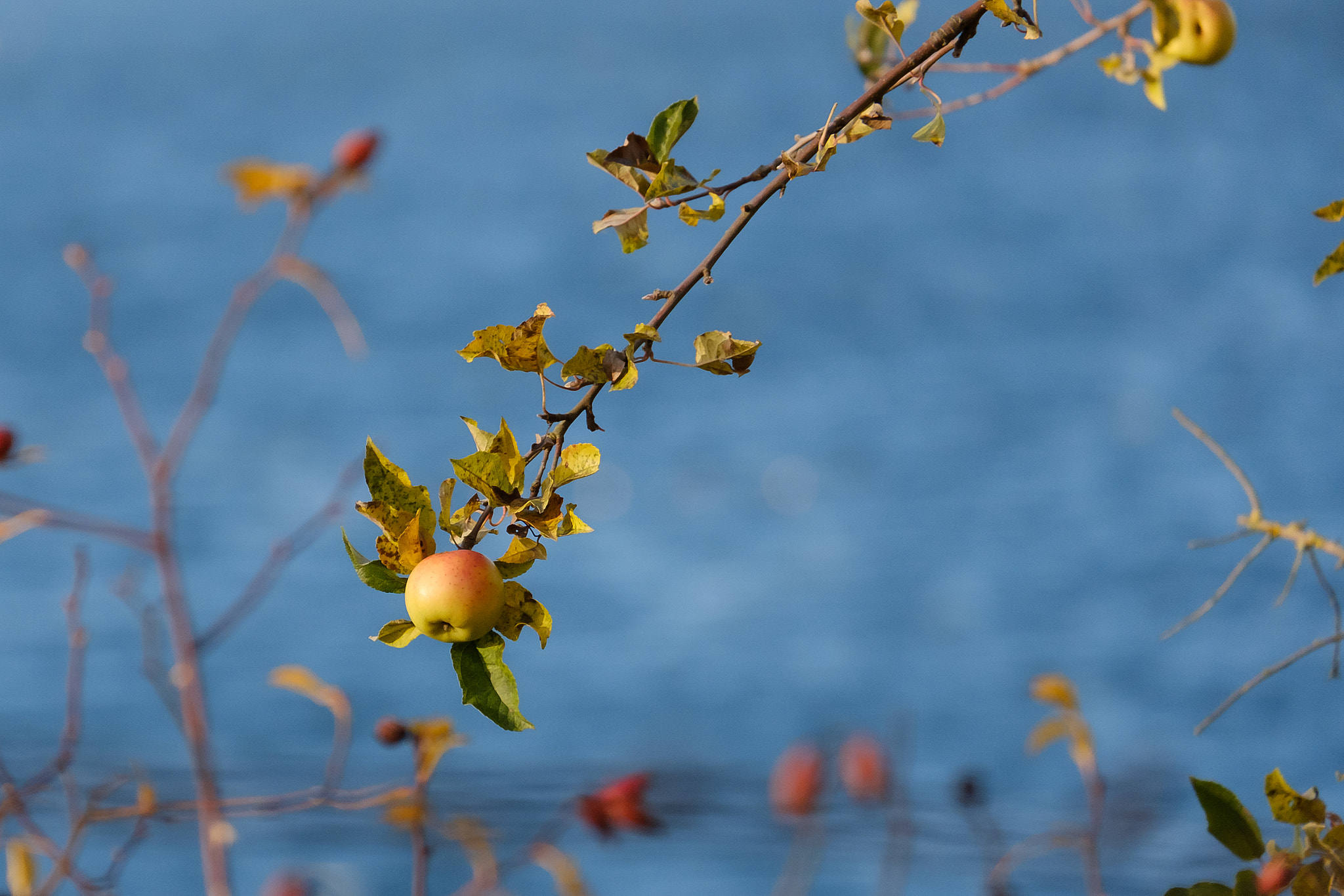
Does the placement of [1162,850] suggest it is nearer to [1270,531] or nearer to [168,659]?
[1270,531]

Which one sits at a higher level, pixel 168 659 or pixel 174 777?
pixel 174 777

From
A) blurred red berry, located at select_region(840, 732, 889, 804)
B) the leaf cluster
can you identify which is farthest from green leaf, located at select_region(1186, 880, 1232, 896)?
blurred red berry, located at select_region(840, 732, 889, 804)

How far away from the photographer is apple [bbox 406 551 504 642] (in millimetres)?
363

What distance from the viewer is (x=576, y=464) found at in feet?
1.23

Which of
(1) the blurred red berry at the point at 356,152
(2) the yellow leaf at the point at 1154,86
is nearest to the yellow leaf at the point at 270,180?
(1) the blurred red berry at the point at 356,152

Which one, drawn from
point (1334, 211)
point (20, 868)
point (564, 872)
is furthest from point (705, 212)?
point (20, 868)

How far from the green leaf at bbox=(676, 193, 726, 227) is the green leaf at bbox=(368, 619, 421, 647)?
0.17 metres

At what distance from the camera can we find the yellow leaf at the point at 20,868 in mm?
625

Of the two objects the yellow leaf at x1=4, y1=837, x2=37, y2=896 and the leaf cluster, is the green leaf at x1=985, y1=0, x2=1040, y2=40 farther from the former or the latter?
the yellow leaf at x1=4, y1=837, x2=37, y2=896

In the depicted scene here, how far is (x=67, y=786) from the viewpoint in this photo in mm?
678

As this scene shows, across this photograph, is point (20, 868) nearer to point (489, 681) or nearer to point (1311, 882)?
point (489, 681)

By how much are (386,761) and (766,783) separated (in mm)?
746

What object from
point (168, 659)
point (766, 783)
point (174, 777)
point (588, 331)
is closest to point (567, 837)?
point (766, 783)

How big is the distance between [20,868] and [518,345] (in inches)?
19.3
